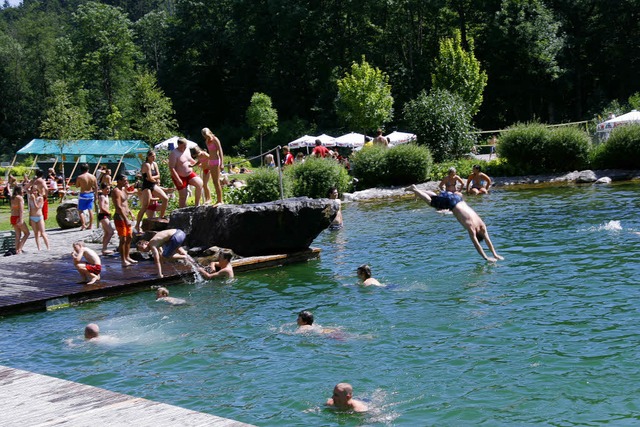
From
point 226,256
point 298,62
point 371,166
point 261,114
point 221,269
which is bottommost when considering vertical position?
point 221,269

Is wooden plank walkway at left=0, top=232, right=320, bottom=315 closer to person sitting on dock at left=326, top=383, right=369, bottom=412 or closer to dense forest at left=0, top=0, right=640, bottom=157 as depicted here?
person sitting on dock at left=326, top=383, right=369, bottom=412

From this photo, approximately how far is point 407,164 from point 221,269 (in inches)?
641

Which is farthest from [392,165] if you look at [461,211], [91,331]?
[91,331]

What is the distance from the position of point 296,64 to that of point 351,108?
1964 cm

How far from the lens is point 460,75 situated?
46.0 metres

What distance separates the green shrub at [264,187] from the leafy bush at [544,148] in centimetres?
1196

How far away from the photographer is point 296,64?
208 feet

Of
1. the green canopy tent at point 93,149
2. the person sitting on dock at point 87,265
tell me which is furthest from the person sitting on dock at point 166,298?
the green canopy tent at point 93,149

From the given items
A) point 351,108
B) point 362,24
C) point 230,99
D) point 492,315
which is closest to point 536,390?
point 492,315

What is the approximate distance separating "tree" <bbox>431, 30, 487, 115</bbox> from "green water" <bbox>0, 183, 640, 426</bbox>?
2950 cm

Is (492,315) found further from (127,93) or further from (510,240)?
(127,93)

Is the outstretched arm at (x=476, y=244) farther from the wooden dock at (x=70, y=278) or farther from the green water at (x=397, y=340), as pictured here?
the wooden dock at (x=70, y=278)

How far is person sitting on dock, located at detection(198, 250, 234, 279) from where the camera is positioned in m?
→ 15.6

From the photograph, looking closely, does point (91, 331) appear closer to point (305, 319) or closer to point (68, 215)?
point (305, 319)
